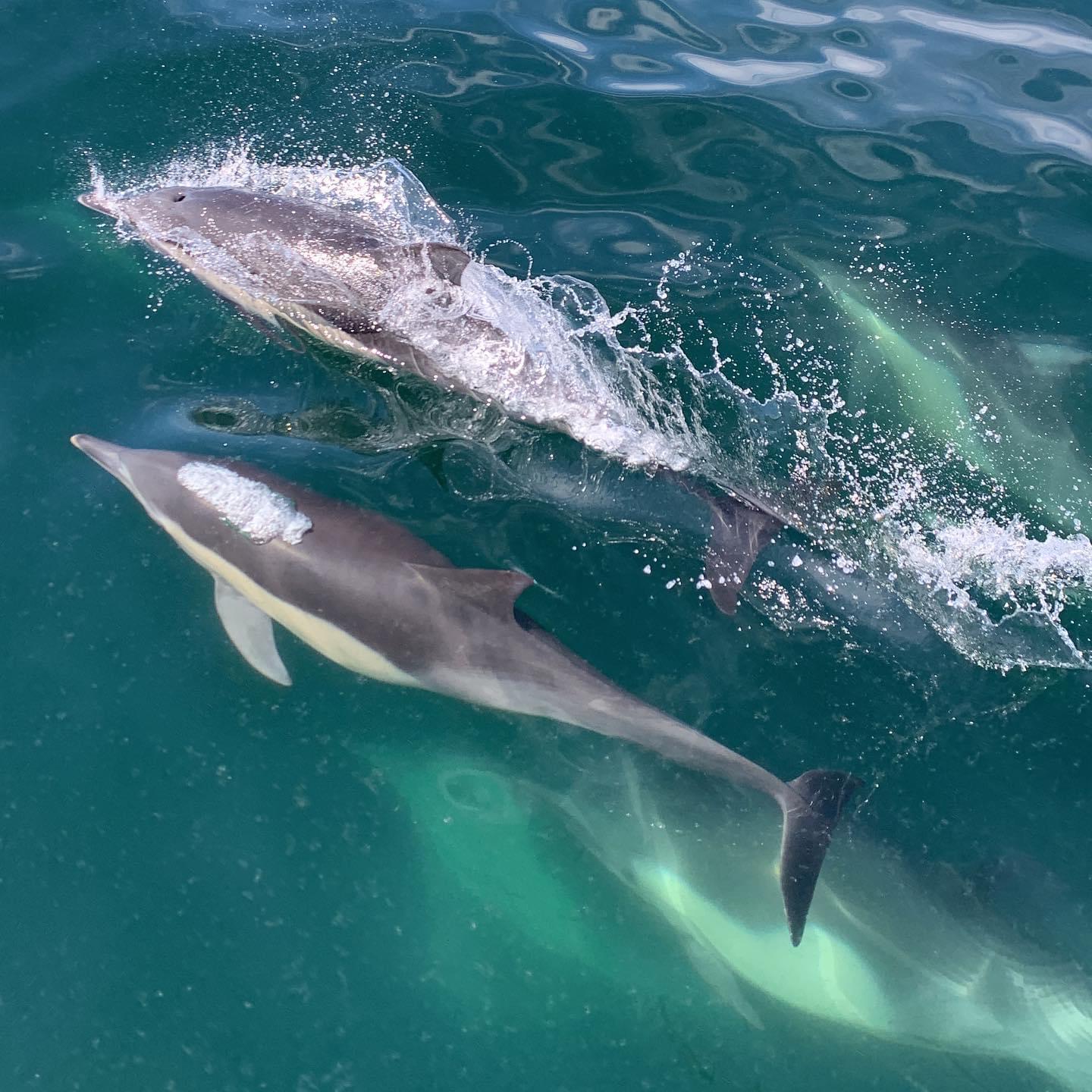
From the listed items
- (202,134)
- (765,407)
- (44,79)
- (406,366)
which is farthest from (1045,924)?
(44,79)

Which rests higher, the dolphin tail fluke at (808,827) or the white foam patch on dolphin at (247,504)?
the white foam patch on dolphin at (247,504)

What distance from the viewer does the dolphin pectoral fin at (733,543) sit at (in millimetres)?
6531

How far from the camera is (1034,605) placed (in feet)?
21.6

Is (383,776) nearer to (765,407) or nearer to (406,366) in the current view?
(406,366)

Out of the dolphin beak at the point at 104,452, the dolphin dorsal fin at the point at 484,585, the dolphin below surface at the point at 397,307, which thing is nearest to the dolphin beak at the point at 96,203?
the dolphin below surface at the point at 397,307

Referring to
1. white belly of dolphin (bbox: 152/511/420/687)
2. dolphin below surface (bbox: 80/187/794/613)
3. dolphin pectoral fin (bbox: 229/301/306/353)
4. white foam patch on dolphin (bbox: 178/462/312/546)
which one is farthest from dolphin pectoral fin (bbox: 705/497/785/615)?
dolphin pectoral fin (bbox: 229/301/306/353)

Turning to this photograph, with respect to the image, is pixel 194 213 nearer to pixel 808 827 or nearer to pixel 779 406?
pixel 779 406

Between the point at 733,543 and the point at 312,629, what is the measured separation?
8.22ft

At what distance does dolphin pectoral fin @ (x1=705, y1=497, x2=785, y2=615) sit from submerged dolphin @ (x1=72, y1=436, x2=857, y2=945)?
0.89m

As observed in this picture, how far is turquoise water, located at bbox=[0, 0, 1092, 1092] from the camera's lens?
5629 millimetres

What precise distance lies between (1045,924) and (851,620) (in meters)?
1.87

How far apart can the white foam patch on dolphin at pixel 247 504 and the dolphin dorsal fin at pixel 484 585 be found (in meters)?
0.87

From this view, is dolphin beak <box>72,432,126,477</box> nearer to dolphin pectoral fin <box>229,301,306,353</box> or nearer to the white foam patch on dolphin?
the white foam patch on dolphin

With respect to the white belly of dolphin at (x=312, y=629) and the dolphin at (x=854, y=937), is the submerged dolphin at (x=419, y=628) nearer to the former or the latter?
the white belly of dolphin at (x=312, y=629)
